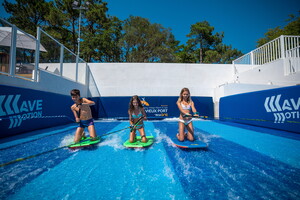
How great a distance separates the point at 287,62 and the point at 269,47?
2.07 m

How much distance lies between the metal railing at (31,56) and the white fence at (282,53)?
12792 mm

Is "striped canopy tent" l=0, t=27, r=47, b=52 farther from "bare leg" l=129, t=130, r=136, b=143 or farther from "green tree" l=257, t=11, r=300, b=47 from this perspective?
"green tree" l=257, t=11, r=300, b=47

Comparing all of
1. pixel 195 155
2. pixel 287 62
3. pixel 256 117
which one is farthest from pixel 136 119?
pixel 287 62

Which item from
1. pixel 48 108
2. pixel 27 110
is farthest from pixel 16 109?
pixel 48 108

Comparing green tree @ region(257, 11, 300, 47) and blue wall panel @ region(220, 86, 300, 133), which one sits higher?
green tree @ region(257, 11, 300, 47)

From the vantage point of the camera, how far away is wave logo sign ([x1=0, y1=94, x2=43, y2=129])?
164 inches

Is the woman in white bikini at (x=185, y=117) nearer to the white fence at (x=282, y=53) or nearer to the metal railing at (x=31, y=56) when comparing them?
the metal railing at (x=31, y=56)

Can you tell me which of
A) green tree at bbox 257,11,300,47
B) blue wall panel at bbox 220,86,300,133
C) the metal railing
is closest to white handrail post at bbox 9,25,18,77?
the metal railing

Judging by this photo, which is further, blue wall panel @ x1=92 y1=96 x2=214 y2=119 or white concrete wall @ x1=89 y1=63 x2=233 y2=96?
white concrete wall @ x1=89 y1=63 x2=233 y2=96

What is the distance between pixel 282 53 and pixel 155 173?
10316 mm

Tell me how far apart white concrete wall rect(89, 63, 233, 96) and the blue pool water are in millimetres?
7260

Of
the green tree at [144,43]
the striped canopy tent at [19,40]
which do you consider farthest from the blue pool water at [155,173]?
the green tree at [144,43]

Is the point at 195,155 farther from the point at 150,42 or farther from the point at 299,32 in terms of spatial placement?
the point at 299,32

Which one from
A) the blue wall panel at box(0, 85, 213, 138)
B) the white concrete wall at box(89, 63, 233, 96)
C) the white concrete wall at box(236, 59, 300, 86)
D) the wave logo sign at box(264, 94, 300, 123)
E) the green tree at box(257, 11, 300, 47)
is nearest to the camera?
the blue wall panel at box(0, 85, 213, 138)
